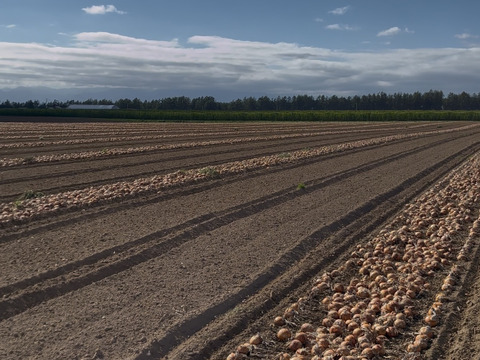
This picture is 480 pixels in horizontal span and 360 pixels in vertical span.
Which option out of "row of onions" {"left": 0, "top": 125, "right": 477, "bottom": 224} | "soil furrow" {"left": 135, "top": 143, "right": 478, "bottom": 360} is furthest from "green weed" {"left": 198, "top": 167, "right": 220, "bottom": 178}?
"soil furrow" {"left": 135, "top": 143, "right": 478, "bottom": 360}

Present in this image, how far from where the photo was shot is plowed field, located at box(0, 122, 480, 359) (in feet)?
18.4

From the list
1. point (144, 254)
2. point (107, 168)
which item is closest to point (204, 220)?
point (144, 254)

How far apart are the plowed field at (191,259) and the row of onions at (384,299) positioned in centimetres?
5

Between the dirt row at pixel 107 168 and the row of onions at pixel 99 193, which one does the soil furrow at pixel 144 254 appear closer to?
the row of onions at pixel 99 193

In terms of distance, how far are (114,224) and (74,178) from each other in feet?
22.7

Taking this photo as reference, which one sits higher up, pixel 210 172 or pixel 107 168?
pixel 210 172

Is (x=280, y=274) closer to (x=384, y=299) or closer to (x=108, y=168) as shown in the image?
(x=384, y=299)

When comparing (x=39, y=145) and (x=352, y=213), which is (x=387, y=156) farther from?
(x=39, y=145)

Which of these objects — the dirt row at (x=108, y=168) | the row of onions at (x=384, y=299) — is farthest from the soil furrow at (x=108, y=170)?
the row of onions at (x=384, y=299)

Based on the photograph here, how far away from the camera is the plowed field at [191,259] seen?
18.4ft

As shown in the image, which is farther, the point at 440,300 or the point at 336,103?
the point at 336,103

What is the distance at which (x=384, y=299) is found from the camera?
21.2 feet

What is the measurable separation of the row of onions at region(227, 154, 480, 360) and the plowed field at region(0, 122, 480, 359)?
0.16 feet

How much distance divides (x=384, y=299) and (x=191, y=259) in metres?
2.98
